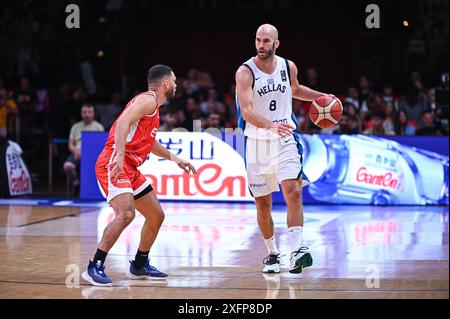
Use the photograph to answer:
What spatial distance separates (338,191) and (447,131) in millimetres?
2543

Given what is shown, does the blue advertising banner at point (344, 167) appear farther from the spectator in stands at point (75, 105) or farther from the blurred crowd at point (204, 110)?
the spectator in stands at point (75, 105)

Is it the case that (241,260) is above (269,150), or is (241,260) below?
below

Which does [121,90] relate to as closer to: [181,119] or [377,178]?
[181,119]

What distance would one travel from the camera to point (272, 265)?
30.3 feet

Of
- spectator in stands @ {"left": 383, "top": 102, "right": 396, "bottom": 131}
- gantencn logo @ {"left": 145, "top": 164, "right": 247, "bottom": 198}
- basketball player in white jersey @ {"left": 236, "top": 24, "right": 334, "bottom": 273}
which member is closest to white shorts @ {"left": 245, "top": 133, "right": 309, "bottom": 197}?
basketball player in white jersey @ {"left": 236, "top": 24, "right": 334, "bottom": 273}

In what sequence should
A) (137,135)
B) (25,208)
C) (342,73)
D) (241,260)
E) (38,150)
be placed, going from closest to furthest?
1. (137,135)
2. (241,260)
3. (25,208)
4. (38,150)
5. (342,73)

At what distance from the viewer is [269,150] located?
9.14m

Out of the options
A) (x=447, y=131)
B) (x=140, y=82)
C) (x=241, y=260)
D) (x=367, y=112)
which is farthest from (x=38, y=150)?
(x=241, y=260)

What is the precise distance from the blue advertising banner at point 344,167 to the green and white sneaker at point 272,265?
264 inches

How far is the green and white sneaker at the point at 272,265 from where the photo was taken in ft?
30.1

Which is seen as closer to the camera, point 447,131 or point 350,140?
point 350,140

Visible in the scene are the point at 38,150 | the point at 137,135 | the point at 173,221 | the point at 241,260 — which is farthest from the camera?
the point at 38,150

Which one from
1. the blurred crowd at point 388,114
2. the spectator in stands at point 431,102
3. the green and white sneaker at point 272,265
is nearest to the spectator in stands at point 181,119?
the blurred crowd at point 388,114

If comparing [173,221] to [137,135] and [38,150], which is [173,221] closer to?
[137,135]
